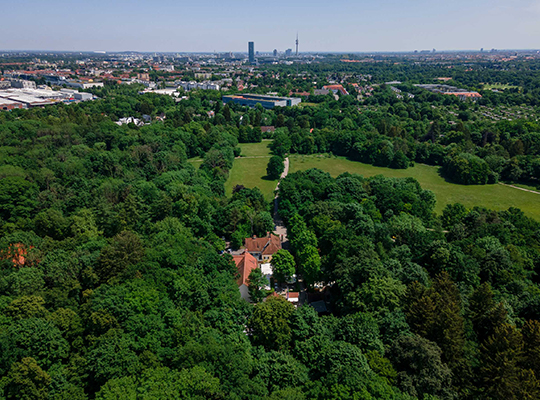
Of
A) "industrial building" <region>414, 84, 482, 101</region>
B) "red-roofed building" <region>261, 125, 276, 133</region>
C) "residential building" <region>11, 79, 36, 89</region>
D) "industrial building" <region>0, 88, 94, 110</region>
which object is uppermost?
Result: "residential building" <region>11, 79, 36, 89</region>

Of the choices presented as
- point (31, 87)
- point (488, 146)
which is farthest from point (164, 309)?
point (31, 87)

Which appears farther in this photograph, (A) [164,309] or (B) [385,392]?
(A) [164,309]

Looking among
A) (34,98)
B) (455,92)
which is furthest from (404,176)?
(34,98)

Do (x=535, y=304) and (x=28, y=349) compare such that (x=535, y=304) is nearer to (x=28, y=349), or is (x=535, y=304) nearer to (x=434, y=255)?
(x=434, y=255)

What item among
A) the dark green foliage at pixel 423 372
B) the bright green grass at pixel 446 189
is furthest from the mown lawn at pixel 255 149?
the dark green foliage at pixel 423 372

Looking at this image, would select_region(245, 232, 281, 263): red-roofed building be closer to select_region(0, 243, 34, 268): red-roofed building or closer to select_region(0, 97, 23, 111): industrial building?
select_region(0, 243, 34, 268): red-roofed building

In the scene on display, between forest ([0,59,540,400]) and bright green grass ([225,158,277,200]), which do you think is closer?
forest ([0,59,540,400])

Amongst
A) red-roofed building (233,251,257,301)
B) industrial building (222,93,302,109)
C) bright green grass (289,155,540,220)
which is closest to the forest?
red-roofed building (233,251,257,301)

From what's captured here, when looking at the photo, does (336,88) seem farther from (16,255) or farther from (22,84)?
(16,255)
